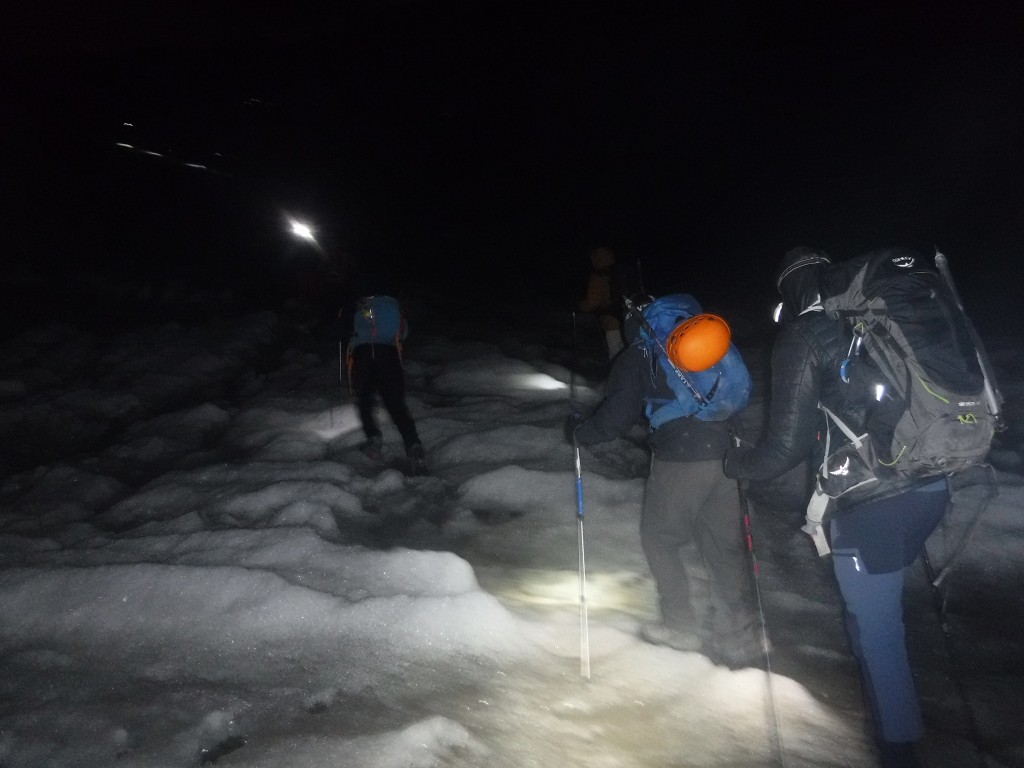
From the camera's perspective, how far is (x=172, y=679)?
3.10m

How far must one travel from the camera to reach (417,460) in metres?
6.36

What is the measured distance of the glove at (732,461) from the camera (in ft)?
10.8

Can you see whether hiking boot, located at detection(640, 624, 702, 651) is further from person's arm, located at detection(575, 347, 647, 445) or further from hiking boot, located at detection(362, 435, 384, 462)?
hiking boot, located at detection(362, 435, 384, 462)

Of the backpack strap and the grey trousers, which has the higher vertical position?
the backpack strap

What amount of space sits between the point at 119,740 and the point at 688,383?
293cm

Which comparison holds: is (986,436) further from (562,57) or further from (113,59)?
(562,57)

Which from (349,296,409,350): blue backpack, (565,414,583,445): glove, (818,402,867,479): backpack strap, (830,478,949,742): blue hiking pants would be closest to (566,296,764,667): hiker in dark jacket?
(565,414,583,445): glove

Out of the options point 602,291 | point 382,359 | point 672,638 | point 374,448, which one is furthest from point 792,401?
point 602,291

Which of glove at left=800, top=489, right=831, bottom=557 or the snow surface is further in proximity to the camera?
glove at left=800, top=489, right=831, bottom=557

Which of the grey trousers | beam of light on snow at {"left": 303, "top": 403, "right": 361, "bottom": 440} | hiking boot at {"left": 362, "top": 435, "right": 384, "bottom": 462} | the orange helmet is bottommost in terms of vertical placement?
beam of light on snow at {"left": 303, "top": 403, "right": 361, "bottom": 440}

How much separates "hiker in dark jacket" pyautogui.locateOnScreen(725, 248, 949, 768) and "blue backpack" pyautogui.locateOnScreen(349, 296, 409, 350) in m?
4.19

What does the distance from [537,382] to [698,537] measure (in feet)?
19.1

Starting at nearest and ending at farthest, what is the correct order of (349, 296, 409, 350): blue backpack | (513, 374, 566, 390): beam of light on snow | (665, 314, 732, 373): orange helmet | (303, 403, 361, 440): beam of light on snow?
(665, 314, 732, 373): orange helmet < (349, 296, 409, 350): blue backpack < (303, 403, 361, 440): beam of light on snow < (513, 374, 566, 390): beam of light on snow

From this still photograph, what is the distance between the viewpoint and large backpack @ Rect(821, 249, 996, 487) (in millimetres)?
2529
